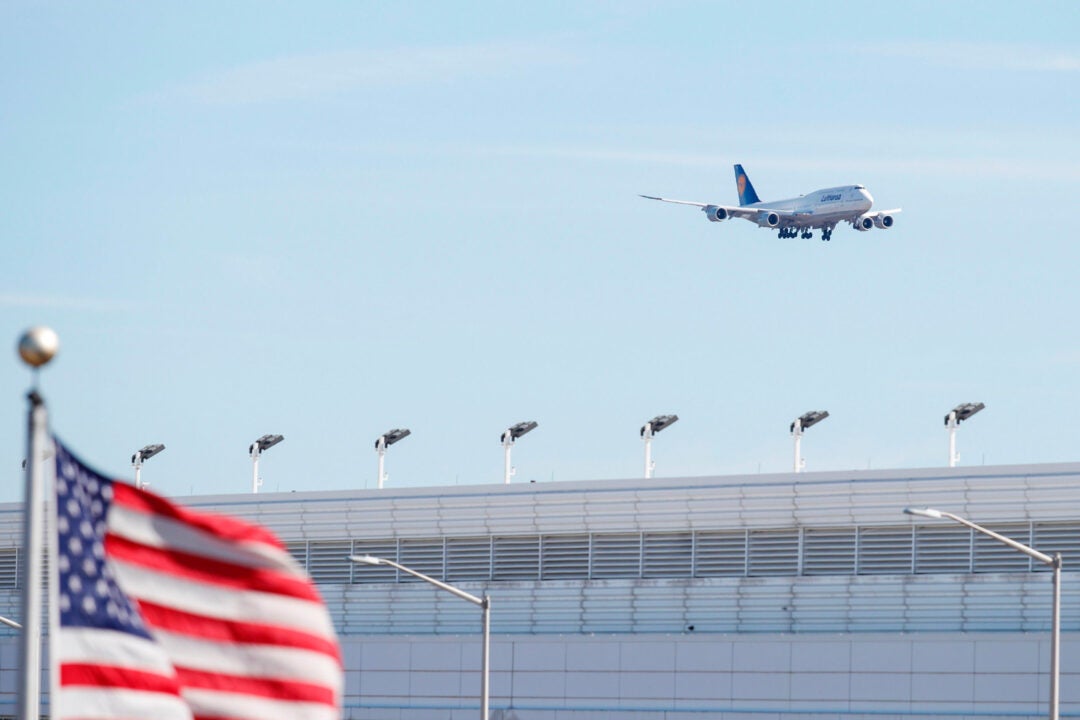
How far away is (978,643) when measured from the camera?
58094mm

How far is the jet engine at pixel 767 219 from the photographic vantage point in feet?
382

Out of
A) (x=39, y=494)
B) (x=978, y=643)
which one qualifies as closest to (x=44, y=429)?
Answer: (x=39, y=494)

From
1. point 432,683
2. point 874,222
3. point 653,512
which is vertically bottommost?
point 432,683

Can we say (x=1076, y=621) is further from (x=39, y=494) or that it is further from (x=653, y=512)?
(x=39, y=494)

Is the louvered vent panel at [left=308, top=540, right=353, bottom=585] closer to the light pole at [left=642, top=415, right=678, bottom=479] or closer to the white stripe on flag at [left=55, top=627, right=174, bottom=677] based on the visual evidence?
the light pole at [left=642, top=415, right=678, bottom=479]

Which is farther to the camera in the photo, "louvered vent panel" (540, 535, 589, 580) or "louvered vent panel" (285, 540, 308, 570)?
"louvered vent panel" (285, 540, 308, 570)

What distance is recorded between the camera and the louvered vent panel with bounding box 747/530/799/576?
6334cm

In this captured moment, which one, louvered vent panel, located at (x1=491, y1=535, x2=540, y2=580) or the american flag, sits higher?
louvered vent panel, located at (x1=491, y1=535, x2=540, y2=580)

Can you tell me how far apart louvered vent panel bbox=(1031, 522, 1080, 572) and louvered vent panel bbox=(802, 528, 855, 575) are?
5.67 meters

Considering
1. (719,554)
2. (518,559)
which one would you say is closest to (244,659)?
(719,554)

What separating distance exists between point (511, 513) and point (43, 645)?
17273 millimetres

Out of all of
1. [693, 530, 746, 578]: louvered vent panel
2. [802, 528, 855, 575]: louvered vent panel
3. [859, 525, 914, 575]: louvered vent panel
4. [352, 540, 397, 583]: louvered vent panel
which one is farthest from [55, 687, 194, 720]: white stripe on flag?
[352, 540, 397, 583]: louvered vent panel

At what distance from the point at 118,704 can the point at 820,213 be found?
326 feet

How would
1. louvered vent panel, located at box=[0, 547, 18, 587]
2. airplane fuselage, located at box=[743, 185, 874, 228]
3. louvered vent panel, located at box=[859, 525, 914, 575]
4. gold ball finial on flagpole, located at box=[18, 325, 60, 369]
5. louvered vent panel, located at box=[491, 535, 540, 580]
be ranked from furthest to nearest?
airplane fuselage, located at box=[743, 185, 874, 228], louvered vent panel, located at box=[0, 547, 18, 587], louvered vent panel, located at box=[491, 535, 540, 580], louvered vent panel, located at box=[859, 525, 914, 575], gold ball finial on flagpole, located at box=[18, 325, 60, 369]
